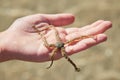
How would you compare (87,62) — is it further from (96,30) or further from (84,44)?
(84,44)

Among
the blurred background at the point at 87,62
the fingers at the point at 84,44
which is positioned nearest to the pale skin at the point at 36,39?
the fingers at the point at 84,44

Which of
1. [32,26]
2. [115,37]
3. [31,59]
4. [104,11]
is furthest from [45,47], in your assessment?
[104,11]

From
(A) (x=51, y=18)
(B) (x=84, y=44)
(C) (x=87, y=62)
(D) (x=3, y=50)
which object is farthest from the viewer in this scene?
(C) (x=87, y=62)

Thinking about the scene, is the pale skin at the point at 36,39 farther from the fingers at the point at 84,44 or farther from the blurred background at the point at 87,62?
the blurred background at the point at 87,62

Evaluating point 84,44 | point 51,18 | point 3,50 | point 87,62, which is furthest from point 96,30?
point 87,62

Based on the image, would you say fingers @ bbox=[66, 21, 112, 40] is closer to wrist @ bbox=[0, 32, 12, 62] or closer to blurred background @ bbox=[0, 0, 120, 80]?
wrist @ bbox=[0, 32, 12, 62]

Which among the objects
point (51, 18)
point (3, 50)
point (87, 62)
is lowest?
point (87, 62)

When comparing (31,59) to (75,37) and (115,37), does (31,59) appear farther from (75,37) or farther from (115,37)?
(115,37)
